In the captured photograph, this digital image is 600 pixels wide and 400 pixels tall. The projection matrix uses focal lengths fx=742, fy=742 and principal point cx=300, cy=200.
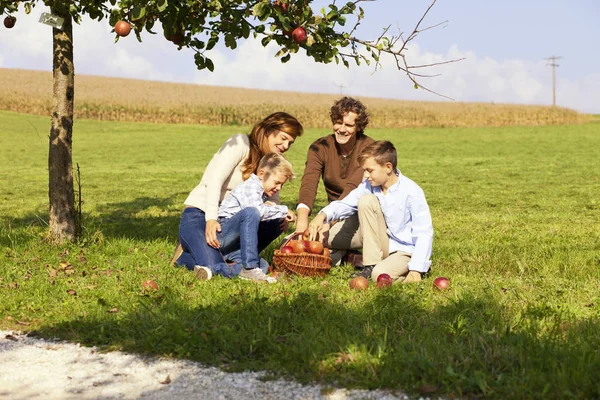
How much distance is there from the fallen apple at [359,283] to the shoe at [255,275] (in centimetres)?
77

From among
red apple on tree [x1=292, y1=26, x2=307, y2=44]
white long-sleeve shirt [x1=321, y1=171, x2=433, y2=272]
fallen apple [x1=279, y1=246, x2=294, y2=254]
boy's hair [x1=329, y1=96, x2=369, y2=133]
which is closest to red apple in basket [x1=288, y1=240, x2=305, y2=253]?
fallen apple [x1=279, y1=246, x2=294, y2=254]

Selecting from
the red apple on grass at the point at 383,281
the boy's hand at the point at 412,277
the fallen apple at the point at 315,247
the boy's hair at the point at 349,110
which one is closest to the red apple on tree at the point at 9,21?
the boy's hair at the point at 349,110

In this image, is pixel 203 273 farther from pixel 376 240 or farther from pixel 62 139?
pixel 62 139

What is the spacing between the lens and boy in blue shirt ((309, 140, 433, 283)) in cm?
734

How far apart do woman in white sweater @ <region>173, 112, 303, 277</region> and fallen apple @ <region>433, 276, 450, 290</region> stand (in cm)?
192

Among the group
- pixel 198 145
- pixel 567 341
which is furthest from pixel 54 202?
pixel 198 145

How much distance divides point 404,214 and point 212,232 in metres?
1.97

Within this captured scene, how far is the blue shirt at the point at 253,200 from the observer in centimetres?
764

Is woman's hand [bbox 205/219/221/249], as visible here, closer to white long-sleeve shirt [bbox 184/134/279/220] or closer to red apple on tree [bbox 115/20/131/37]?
white long-sleeve shirt [bbox 184/134/279/220]

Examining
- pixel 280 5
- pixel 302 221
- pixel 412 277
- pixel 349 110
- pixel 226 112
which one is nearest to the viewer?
pixel 280 5

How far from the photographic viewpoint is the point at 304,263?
7383 millimetres

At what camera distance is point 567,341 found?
5.13 meters

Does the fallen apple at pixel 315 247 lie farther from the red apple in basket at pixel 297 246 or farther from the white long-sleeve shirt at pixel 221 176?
the white long-sleeve shirt at pixel 221 176

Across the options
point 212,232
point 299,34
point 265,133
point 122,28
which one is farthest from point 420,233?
point 122,28
